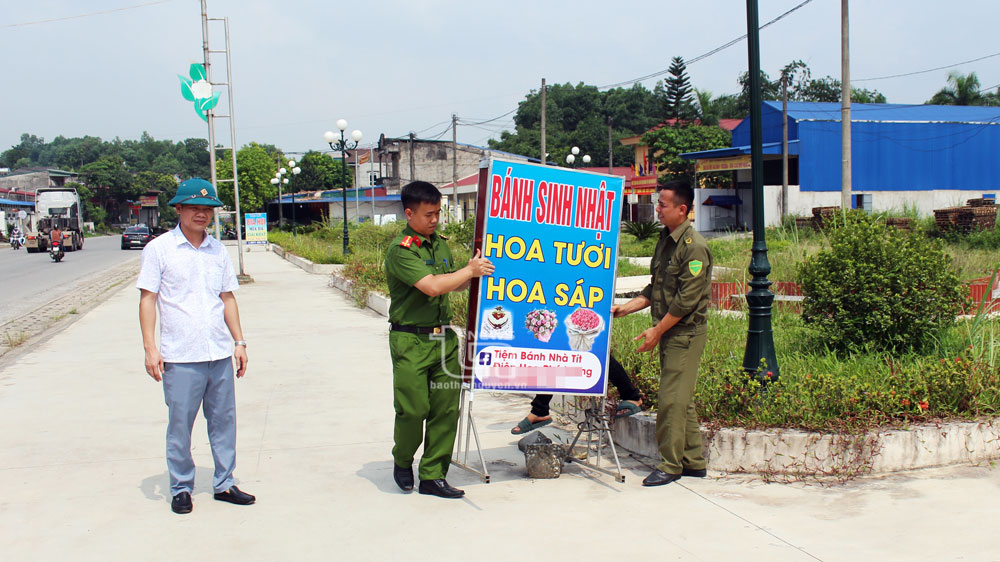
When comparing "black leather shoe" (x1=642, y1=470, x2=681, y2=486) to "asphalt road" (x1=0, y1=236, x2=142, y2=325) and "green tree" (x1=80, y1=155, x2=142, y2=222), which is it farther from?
"green tree" (x1=80, y1=155, x2=142, y2=222)

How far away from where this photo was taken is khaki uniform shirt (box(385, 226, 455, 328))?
14.9 ft

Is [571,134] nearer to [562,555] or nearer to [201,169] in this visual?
[562,555]

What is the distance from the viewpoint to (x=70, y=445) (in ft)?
19.2

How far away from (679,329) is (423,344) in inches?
61.2

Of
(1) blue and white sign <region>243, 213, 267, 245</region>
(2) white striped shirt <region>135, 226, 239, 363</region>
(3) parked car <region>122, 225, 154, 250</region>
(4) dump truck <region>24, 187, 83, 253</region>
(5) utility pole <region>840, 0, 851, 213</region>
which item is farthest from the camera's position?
(3) parked car <region>122, 225, 154, 250</region>

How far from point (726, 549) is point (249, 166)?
74.8 m

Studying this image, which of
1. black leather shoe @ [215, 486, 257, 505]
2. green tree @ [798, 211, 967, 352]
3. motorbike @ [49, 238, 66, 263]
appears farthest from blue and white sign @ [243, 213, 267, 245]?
black leather shoe @ [215, 486, 257, 505]

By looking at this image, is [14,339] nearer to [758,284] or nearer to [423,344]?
[423,344]

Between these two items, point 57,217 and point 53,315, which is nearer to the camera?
point 53,315

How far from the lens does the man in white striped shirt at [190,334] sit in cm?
441

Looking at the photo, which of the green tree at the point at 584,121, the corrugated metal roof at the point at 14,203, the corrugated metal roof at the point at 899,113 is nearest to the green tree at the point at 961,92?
the corrugated metal roof at the point at 899,113

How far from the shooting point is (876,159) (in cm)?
3594

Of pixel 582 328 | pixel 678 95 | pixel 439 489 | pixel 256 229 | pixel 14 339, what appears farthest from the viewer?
pixel 678 95

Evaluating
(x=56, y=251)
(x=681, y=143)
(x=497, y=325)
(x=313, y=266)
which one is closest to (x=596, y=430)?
(x=497, y=325)
